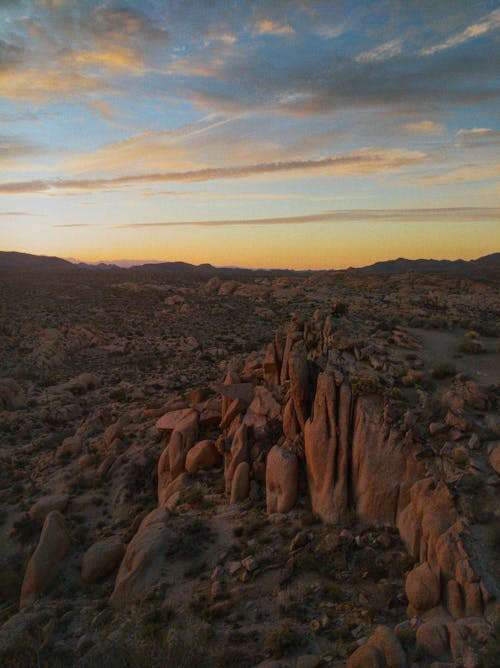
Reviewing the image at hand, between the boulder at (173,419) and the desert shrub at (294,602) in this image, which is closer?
the desert shrub at (294,602)

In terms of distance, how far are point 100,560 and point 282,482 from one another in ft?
20.1

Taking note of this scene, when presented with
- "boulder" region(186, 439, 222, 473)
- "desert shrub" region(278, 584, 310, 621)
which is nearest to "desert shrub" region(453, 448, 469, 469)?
"desert shrub" region(278, 584, 310, 621)

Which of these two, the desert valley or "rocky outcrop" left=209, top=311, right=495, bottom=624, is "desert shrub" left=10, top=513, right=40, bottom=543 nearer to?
the desert valley

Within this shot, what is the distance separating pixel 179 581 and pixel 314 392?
6.90m

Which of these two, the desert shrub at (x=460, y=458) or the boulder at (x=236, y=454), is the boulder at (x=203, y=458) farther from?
the desert shrub at (x=460, y=458)

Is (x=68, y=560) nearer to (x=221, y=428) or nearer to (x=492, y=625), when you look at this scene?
(x=221, y=428)

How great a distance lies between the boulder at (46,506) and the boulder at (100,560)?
11.9 ft

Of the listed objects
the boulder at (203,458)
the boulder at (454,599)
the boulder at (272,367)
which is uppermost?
the boulder at (272,367)

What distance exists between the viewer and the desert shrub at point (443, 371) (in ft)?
51.6

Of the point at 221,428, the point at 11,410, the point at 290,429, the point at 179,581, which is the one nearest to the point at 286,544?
the point at 179,581

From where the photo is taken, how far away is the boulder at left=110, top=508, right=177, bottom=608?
1229 cm

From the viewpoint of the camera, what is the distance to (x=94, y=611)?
12305mm

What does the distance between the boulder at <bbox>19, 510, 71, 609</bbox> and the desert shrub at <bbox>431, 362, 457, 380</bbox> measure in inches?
542

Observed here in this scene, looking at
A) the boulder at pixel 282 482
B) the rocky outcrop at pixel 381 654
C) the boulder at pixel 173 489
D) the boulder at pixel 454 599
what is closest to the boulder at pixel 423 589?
the boulder at pixel 454 599
